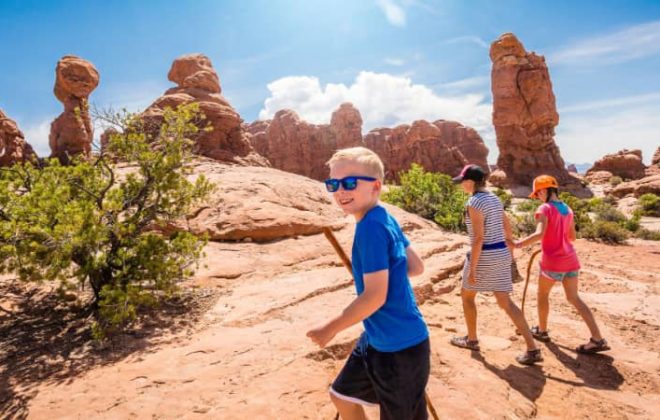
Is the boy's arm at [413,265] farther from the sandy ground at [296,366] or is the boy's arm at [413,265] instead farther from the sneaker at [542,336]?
the sneaker at [542,336]

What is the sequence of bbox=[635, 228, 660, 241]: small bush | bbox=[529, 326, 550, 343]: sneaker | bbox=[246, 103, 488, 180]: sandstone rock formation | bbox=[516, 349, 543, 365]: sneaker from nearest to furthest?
bbox=[516, 349, 543, 365]: sneaker < bbox=[529, 326, 550, 343]: sneaker < bbox=[635, 228, 660, 241]: small bush < bbox=[246, 103, 488, 180]: sandstone rock formation

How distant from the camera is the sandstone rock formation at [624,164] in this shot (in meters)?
47.2

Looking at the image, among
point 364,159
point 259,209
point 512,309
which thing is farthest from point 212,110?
point 364,159

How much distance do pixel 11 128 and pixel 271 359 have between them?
3574 cm

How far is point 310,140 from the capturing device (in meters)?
63.8

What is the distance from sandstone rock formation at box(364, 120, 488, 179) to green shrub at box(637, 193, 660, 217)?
27721mm

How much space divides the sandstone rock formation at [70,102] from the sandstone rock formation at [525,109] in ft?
137

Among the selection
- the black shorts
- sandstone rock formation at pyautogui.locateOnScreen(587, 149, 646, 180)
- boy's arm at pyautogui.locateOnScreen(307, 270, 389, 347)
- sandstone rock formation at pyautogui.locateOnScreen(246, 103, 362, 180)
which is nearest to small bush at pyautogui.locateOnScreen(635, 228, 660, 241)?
the black shorts

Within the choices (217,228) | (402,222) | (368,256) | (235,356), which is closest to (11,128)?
(217,228)

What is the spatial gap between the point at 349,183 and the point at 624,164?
59.5m

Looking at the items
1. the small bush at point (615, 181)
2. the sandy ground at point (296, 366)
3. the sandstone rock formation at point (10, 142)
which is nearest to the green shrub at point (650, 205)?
the small bush at point (615, 181)

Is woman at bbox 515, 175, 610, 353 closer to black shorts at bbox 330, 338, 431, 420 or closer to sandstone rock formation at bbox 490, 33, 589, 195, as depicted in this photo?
black shorts at bbox 330, 338, 431, 420

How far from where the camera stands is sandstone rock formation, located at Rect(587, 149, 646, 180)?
47.2m

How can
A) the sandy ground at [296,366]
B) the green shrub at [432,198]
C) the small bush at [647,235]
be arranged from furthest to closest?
the small bush at [647,235] → the green shrub at [432,198] → the sandy ground at [296,366]
